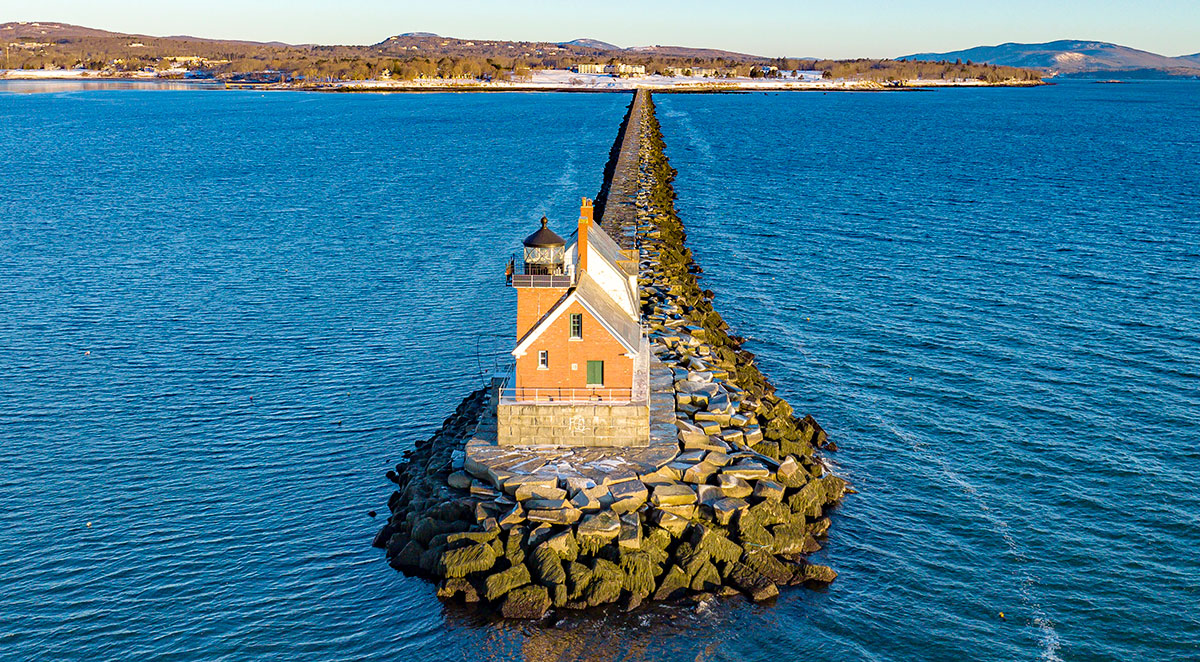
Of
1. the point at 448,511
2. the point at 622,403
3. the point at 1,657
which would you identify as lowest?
the point at 1,657

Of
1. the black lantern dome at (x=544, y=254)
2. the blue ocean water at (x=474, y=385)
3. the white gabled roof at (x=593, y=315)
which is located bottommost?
the blue ocean water at (x=474, y=385)

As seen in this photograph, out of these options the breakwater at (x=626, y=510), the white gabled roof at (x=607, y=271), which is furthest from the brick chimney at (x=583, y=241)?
the breakwater at (x=626, y=510)

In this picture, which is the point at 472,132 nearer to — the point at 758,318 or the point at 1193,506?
the point at 758,318

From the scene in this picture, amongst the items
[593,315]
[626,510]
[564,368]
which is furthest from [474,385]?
[626,510]

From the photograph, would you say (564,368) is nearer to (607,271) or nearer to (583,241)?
(583,241)

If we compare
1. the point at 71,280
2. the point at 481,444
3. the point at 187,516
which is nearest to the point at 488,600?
the point at 481,444

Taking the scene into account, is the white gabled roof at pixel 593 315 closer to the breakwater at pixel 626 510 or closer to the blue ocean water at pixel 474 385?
the breakwater at pixel 626 510
